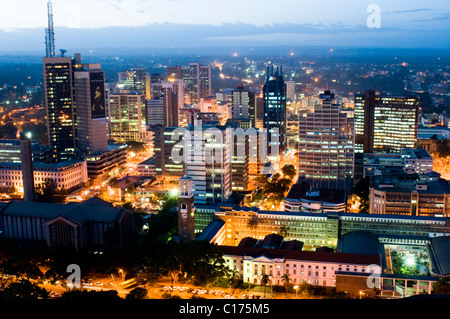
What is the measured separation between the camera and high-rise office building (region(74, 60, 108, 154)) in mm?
16922

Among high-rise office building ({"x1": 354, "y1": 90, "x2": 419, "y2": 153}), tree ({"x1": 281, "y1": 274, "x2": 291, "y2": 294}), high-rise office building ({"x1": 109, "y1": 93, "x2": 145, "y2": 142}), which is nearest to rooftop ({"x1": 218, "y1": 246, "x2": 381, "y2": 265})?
tree ({"x1": 281, "y1": 274, "x2": 291, "y2": 294})

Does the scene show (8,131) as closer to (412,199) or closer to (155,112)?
(155,112)

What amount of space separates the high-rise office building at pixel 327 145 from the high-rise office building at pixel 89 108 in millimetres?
7154

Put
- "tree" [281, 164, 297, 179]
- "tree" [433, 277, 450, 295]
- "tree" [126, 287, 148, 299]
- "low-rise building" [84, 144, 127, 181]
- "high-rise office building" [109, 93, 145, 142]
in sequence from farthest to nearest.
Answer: "high-rise office building" [109, 93, 145, 142], "low-rise building" [84, 144, 127, 181], "tree" [281, 164, 297, 179], "tree" [433, 277, 450, 295], "tree" [126, 287, 148, 299]

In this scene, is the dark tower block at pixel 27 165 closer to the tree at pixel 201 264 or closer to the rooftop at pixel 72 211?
the rooftop at pixel 72 211

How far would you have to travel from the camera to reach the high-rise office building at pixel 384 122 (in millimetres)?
18094

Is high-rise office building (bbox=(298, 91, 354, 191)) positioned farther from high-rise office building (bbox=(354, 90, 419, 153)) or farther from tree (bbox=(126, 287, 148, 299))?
tree (bbox=(126, 287, 148, 299))

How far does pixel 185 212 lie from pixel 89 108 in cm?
911

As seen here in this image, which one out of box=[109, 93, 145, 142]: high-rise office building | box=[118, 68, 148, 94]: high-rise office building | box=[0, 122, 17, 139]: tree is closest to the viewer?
box=[109, 93, 145, 142]: high-rise office building

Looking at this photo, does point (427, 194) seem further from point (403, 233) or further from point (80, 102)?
point (80, 102)

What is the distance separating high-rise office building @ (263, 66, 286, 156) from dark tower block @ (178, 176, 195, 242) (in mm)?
9451

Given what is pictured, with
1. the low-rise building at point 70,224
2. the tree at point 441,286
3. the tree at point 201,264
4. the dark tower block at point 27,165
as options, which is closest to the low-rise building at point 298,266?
the tree at point 201,264

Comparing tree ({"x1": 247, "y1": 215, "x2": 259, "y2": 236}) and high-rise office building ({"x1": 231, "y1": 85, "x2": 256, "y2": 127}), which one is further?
high-rise office building ({"x1": 231, "y1": 85, "x2": 256, "y2": 127})

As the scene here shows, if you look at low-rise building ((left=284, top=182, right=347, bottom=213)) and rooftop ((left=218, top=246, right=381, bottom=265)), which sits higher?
low-rise building ((left=284, top=182, right=347, bottom=213))
